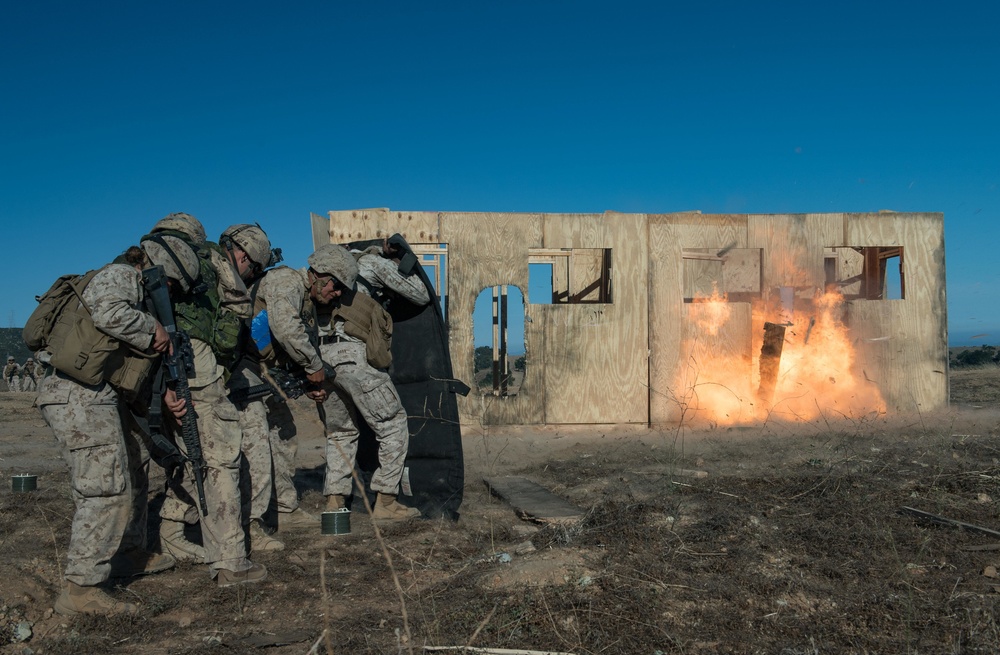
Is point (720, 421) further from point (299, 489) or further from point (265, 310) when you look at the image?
point (265, 310)

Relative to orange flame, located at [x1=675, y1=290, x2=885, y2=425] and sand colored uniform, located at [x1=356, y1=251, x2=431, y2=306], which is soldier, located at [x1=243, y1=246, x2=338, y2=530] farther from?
orange flame, located at [x1=675, y1=290, x2=885, y2=425]

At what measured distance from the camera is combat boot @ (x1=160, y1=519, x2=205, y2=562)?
4.75 metres

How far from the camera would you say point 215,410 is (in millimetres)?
4293

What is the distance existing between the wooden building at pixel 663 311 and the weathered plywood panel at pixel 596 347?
14mm

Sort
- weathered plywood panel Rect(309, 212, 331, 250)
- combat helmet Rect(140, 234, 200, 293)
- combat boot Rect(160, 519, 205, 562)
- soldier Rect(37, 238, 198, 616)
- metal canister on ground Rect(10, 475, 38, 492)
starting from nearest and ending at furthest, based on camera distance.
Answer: soldier Rect(37, 238, 198, 616) < combat helmet Rect(140, 234, 200, 293) < combat boot Rect(160, 519, 205, 562) < metal canister on ground Rect(10, 475, 38, 492) < weathered plywood panel Rect(309, 212, 331, 250)

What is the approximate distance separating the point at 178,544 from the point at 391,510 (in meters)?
1.51

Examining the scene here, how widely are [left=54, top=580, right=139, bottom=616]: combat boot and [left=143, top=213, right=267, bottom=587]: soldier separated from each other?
59 centimetres

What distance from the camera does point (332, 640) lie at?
3299 mm

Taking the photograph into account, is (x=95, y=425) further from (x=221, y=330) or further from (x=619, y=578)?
(x=619, y=578)

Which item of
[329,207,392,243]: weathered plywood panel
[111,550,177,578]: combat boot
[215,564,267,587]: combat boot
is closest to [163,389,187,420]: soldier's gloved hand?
[215,564,267,587]: combat boot

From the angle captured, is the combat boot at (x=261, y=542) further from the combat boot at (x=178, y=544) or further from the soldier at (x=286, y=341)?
the combat boot at (x=178, y=544)

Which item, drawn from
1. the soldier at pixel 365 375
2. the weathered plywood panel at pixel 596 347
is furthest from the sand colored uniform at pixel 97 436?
the weathered plywood panel at pixel 596 347

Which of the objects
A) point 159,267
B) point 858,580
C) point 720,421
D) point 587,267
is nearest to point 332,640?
point 159,267

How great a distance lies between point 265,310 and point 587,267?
971 cm
